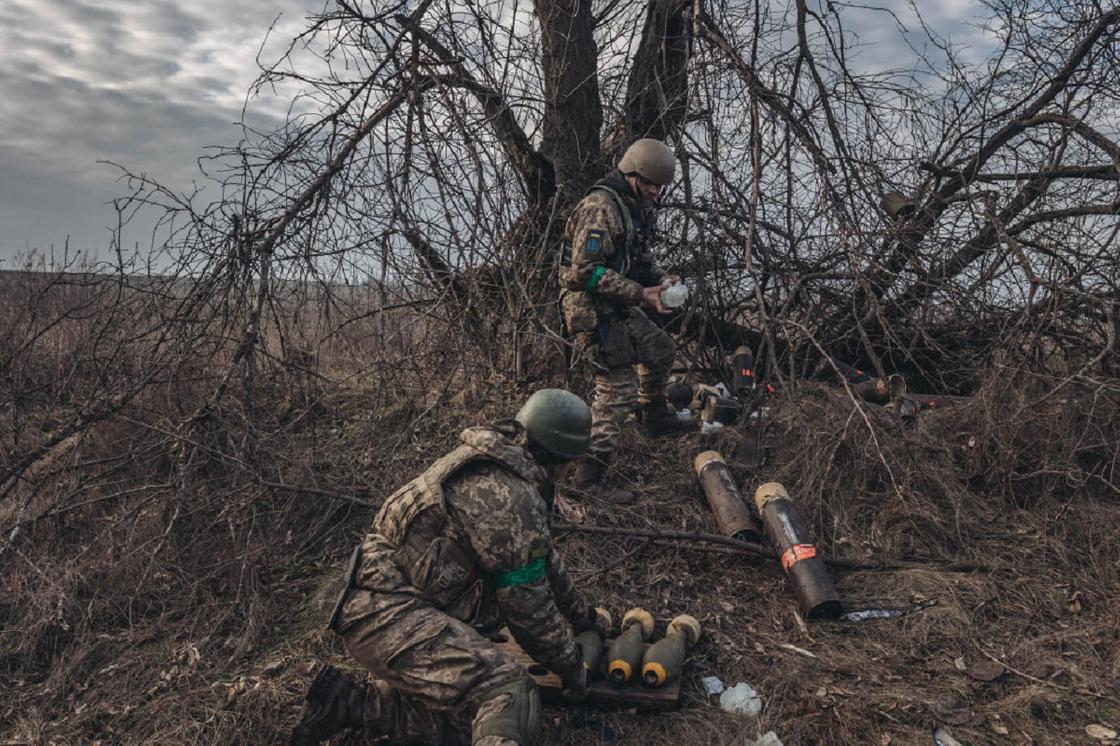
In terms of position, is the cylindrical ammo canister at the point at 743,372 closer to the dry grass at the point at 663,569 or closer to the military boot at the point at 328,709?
the dry grass at the point at 663,569

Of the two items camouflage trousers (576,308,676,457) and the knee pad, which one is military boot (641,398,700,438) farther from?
the knee pad

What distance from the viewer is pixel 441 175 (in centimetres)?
520

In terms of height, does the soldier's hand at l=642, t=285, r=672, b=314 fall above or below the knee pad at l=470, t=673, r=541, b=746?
above

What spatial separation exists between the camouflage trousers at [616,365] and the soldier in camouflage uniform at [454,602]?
2060 millimetres

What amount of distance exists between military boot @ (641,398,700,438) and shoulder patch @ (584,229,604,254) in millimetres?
1313

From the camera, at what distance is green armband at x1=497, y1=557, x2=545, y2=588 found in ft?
10.3

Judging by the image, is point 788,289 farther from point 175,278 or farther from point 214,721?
point 214,721

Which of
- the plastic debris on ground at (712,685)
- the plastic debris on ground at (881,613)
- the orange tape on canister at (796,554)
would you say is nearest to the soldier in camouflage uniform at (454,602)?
the plastic debris on ground at (712,685)

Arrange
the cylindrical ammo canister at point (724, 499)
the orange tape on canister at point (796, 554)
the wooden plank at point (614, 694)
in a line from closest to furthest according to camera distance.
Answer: the wooden plank at point (614, 694) < the orange tape on canister at point (796, 554) < the cylindrical ammo canister at point (724, 499)

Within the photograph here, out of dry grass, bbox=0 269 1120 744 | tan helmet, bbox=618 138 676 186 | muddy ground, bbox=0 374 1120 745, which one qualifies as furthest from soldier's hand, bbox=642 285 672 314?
muddy ground, bbox=0 374 1120 745

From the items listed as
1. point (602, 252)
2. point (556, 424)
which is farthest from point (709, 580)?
point (602, 252)

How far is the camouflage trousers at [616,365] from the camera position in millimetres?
5441

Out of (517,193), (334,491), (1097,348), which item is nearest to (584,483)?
(334,491)

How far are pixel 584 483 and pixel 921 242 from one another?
10.5 feet
